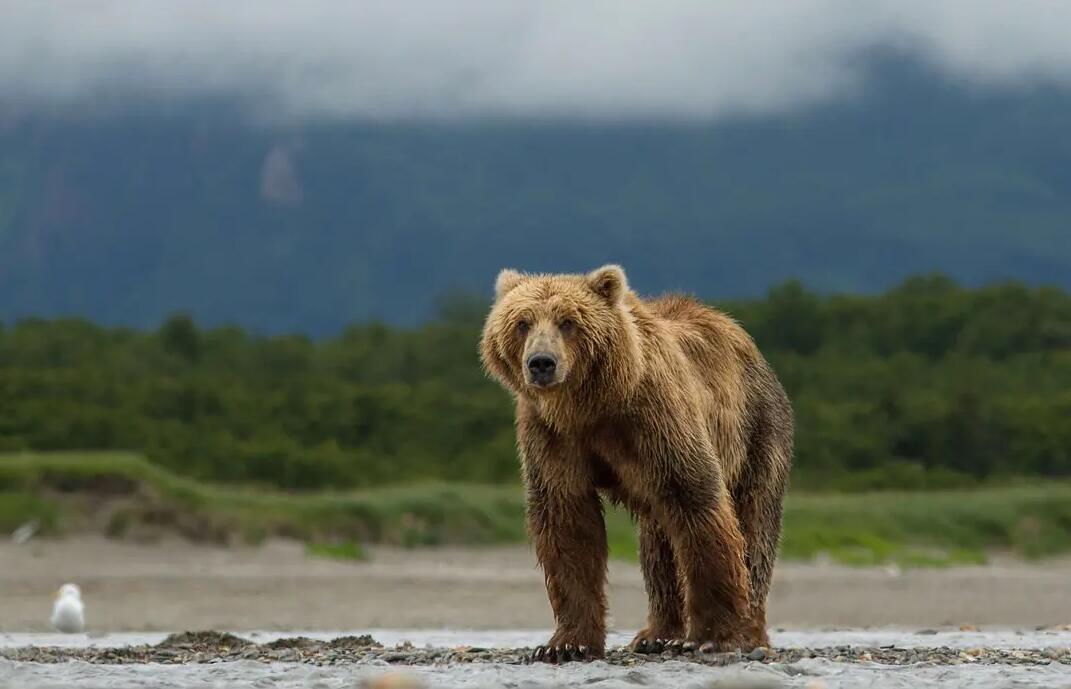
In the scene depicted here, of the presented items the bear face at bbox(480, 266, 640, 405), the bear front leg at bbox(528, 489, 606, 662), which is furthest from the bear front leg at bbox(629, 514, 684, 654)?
the bear face at bbox(480, 266, 640, 405)

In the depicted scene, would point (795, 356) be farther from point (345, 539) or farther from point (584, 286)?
point (584, 286)

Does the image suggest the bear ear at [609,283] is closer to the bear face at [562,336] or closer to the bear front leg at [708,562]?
the bear face at [562,336]

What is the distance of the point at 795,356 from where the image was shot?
3378 centimetres

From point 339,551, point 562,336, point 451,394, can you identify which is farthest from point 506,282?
point 451,394

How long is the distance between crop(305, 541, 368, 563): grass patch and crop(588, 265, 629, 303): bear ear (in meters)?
13.7

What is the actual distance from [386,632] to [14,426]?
1244 centimetres

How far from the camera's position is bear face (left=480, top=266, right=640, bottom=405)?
835 cm

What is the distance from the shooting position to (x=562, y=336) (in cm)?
851

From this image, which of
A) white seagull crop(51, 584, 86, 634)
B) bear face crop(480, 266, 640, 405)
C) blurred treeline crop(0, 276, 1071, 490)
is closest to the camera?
bear face crop(480, 266, 640, 405)

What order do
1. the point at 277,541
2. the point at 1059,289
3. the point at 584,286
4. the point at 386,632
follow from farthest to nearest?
the point at 1059,289 → the point at 277,541 → the point at 386,632 → the point at 584,286

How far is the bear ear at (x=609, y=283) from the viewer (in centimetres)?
886

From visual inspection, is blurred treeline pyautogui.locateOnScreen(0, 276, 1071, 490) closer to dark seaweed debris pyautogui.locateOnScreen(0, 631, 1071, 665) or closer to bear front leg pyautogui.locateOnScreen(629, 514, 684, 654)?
dark seaweed debris pyautogui.locateOnScreen(0, 631, 1071, 665)

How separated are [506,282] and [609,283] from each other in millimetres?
578

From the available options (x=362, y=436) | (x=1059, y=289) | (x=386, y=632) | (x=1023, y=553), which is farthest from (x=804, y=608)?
(x=1059, y=289)
